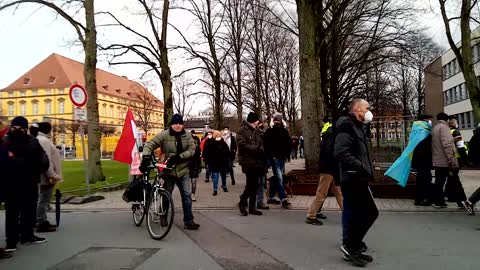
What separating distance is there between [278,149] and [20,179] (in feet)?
17.3

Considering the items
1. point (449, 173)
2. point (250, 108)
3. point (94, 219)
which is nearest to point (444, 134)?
point (449, 173)

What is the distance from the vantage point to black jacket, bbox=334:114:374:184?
5816 millimetres

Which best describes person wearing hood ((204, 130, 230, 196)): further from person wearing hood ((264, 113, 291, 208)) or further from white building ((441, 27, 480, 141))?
white building ((441, 27, 480, 141))

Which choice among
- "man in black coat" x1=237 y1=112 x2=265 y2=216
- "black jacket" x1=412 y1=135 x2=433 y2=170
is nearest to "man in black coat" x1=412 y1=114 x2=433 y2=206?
"black jacket" x1=412 y1=135 x2=433 y2=170

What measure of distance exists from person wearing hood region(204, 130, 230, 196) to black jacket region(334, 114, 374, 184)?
7.50 m

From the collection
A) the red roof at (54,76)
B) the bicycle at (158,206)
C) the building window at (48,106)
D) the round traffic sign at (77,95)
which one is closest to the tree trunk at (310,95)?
the round traffic sign at (77,95)

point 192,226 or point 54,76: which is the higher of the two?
point 54,76

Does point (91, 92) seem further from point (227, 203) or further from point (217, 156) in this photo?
point (227, 203)

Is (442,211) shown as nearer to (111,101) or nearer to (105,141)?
(105,141)

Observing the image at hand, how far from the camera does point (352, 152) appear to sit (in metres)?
5.96

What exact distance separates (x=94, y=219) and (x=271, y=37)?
27.4 meters

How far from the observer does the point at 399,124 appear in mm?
17594

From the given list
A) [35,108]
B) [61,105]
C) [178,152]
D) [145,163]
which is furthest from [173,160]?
[35,108]

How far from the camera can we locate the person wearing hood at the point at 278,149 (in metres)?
10.2
